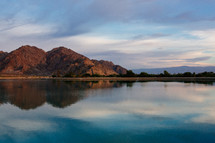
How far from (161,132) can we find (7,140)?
33.8ft

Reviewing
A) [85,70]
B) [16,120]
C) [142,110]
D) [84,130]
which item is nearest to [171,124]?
[142,110]

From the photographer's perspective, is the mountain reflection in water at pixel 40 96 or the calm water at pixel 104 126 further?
the mountain reflection in water at pixel 40 96

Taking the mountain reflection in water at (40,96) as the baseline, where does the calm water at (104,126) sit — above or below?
below

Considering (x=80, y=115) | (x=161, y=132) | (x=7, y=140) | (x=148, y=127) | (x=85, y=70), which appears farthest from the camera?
(x=85, y=70)

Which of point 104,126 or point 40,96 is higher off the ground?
point 40,96

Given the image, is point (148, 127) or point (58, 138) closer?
point (58, 138)

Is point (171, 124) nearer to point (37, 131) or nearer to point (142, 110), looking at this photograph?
point (142, 110)

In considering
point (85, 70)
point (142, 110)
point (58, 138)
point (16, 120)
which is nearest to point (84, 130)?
point (58, 138)

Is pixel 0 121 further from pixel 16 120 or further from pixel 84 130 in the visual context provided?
pixel 84 130

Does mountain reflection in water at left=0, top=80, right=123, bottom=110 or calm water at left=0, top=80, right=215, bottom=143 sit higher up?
mountain reflection in water at left=0, top=80, right=123, bottom=110

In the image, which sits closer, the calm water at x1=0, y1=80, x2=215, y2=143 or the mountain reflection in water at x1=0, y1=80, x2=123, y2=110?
the calm water at x1=0, y1=80, x2=215, y2=143

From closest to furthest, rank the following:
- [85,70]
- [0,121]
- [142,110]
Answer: [0,121] → [142,110] → [85,70]

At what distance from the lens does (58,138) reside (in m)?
12.7

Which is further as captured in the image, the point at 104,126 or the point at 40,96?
the point at 40,96
